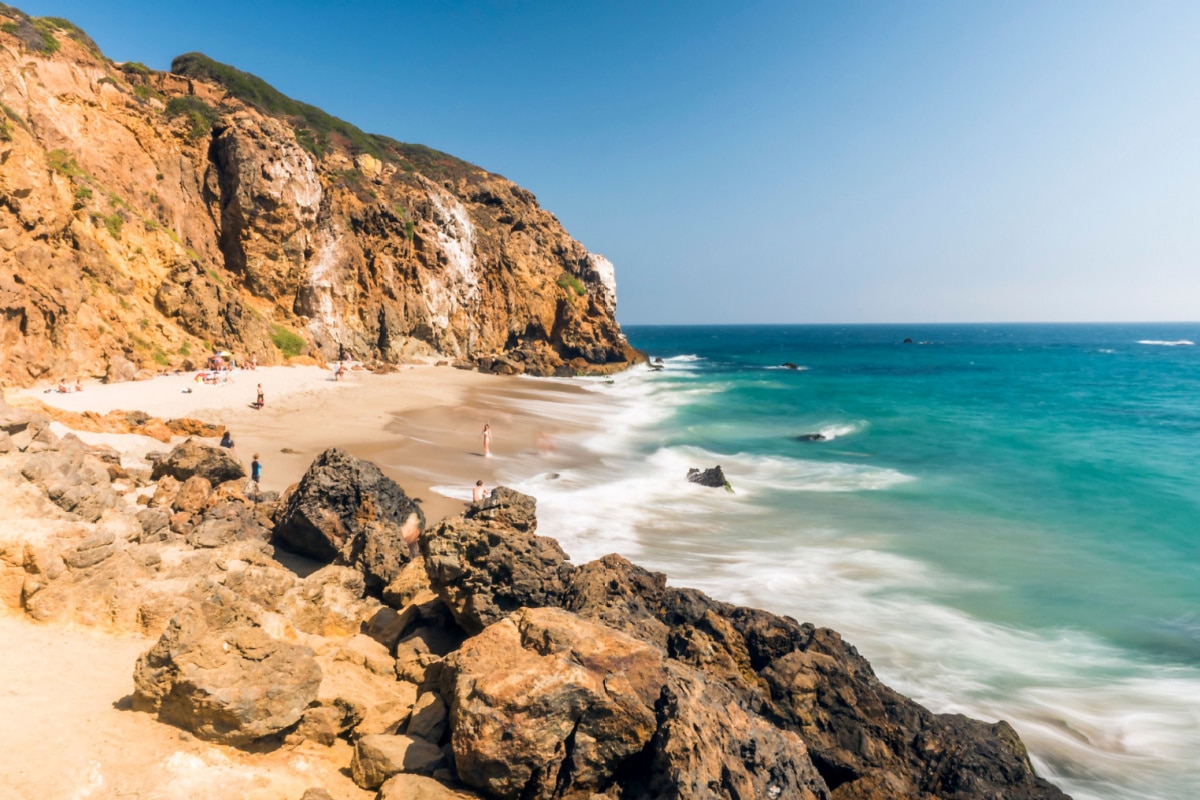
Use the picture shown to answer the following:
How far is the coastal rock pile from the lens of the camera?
14.4 ft

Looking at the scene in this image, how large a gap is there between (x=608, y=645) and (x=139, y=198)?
34424mm

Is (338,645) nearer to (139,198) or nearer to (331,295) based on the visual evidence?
(139,198)

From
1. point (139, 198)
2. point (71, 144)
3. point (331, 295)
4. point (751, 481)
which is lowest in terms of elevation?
point (751, 481)

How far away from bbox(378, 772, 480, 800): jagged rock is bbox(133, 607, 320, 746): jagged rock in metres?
1.08

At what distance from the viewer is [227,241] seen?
3362cm

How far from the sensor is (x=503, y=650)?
4.97m

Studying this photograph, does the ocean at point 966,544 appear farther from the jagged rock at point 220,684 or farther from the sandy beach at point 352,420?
the jagged rock at point 220,684

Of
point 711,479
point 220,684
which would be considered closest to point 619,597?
point 220,684

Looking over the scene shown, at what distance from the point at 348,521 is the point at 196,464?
3632 mm

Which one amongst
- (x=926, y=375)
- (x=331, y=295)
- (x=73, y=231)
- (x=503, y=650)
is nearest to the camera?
(x=503, y=650)

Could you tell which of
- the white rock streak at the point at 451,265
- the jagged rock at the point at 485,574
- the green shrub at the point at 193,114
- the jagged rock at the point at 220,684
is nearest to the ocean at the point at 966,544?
the jagged rock at the point at 485,574

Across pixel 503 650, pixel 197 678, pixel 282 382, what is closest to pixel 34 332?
pixel 282 382

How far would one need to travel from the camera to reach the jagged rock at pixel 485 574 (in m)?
6.69

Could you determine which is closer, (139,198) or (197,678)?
(197,678)
